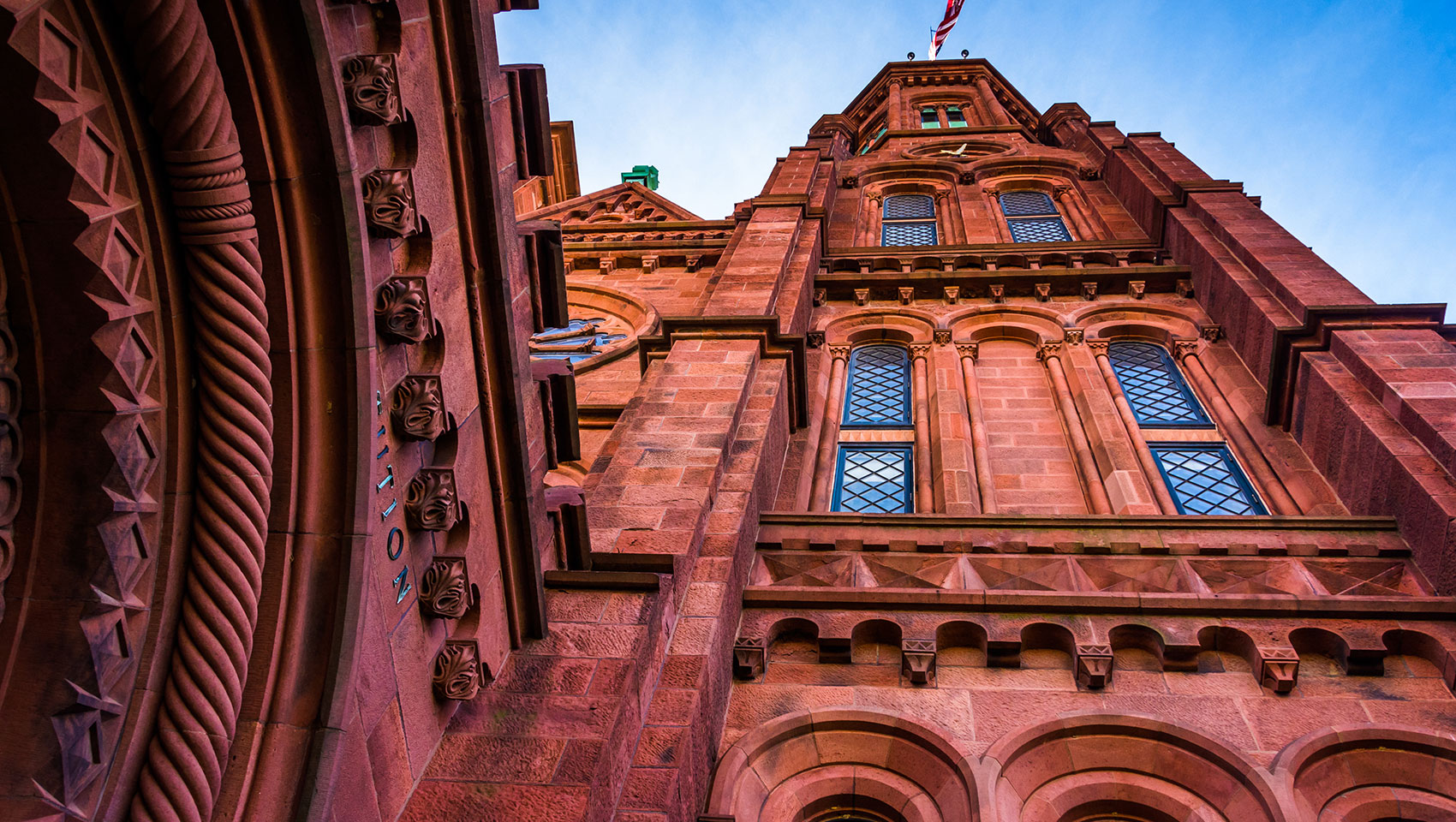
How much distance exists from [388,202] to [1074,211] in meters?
18.6

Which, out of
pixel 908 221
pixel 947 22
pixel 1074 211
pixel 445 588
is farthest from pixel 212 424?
pixel 947 22

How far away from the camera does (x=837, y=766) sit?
236 inches

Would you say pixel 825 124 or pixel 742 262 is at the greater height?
pixel 825 124

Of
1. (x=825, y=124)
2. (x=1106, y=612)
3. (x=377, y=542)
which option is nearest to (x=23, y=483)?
(x=377, y=542)

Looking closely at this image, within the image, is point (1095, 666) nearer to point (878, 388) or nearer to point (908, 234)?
point (878, 388)

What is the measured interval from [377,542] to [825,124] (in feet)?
81.6

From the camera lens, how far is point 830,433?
38.2 feet

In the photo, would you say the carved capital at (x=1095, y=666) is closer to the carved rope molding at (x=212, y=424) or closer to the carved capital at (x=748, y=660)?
the carved capital at (x=748, y=660)

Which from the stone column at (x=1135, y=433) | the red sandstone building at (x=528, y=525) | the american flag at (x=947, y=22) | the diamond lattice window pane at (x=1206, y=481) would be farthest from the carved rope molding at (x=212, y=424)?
the american flag at (x=947, y=22)

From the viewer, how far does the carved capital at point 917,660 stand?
6332 mm

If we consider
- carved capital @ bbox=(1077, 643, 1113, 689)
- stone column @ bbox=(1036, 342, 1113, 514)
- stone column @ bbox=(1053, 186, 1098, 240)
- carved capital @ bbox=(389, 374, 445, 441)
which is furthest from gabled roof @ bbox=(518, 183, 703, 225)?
carved capital @ bbox=(389, 374, 445, 441)

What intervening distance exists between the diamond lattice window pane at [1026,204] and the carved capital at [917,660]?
16306 mm

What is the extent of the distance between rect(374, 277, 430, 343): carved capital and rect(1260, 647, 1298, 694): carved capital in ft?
17.3

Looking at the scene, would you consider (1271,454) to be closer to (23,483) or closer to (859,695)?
(859,695)
